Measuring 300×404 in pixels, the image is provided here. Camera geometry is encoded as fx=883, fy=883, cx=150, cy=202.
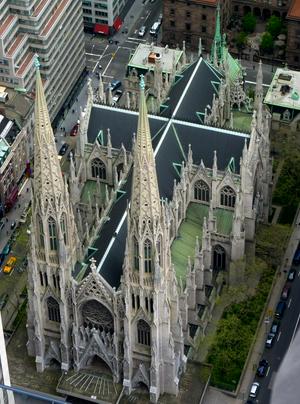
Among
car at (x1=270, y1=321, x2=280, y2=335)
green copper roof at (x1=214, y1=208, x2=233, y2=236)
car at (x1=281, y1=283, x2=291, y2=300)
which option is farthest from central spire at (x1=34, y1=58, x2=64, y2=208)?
car at (x1=281, y1=283, x2=291, y2=300)

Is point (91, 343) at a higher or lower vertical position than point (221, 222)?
lower

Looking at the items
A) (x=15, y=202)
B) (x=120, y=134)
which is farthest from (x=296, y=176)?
(x=15, y=202)

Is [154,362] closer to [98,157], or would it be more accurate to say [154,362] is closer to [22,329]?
[22,329]

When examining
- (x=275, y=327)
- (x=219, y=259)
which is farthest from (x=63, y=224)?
(x=275, y=327)

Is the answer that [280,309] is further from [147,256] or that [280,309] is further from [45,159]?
[45,159]

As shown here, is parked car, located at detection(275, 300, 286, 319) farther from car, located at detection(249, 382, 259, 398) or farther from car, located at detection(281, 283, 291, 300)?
car, located at detection(249, 382, 259, 398)

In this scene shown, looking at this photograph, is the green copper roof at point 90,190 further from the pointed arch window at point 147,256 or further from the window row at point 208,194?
the pointed arch window at point 147,256
